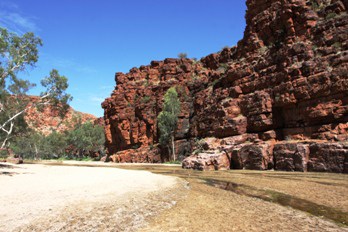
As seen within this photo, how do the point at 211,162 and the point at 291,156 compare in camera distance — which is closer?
the point at 291,156

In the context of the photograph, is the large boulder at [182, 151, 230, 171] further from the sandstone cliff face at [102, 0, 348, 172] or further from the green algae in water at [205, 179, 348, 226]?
the green algae in water at [205, 179, 348, 226]

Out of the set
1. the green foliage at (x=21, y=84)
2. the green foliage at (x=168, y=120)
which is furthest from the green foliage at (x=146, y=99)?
the green foliage at (x=21, y=84)

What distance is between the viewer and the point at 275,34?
42844 millimetres

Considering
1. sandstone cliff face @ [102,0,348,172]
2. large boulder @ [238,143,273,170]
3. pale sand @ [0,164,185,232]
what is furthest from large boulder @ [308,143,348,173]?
pale sand @ [0,164,185,232]

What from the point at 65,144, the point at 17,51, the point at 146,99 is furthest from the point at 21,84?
the point at 65,144

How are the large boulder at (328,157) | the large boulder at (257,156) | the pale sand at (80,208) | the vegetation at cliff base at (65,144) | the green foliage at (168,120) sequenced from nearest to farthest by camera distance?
1. the pale sand at (80,208)
2. the large boulder at (328,157)
3. the large boulder at (257,156)
4. the green foliage at (168,120)
5. the vegetation at cliff base at (65,144)

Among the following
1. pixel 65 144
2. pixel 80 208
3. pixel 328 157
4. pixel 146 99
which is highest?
pixel 146 99

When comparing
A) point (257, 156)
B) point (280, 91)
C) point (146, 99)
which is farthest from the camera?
point (146, 99)

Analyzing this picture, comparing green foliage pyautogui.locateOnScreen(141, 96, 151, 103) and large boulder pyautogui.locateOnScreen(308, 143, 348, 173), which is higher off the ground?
green foliage pyautogui.locateOnScreen(141, 96, 151, 103)

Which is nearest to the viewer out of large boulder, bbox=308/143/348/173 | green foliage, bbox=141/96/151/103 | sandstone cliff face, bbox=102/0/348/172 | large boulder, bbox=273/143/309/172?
large boulder, bbox=308/143/348/173

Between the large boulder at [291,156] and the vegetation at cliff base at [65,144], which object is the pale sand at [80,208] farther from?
the vegetation at cliff base at [65,144]

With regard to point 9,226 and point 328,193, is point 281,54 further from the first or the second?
point 9,226

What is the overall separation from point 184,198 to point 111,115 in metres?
71.3

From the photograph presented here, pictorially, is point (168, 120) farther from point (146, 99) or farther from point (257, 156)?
point (257, 156)
